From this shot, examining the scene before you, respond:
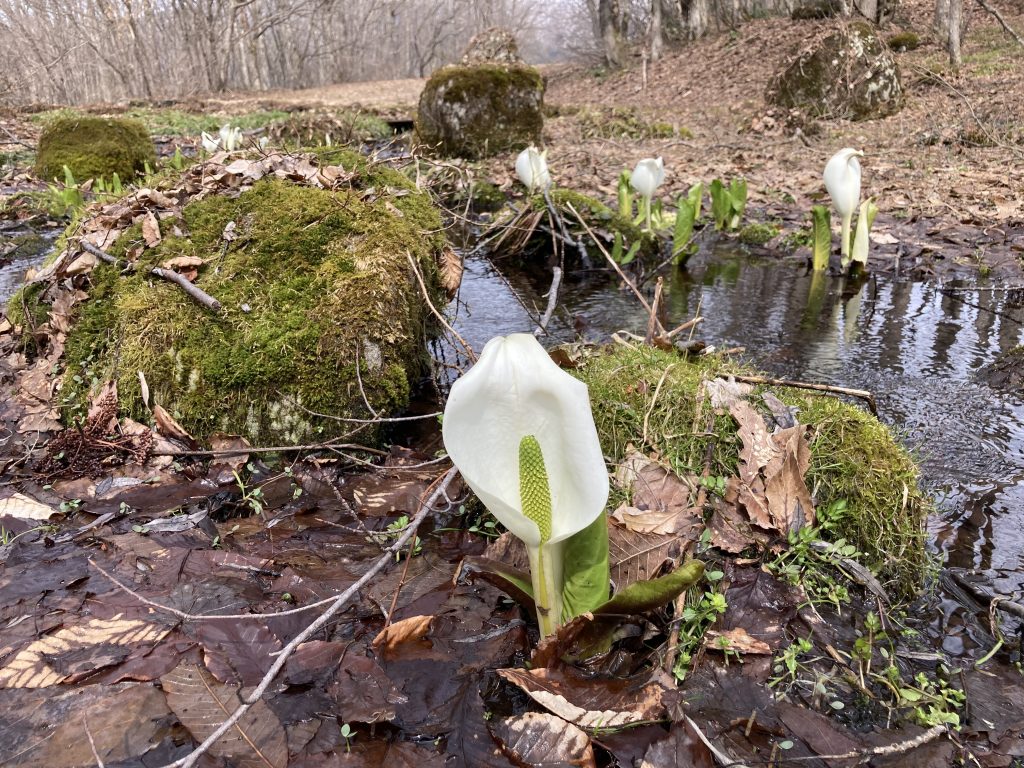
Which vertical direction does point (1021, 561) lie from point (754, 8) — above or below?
below

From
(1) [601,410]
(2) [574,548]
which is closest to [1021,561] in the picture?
(1) [601,410]

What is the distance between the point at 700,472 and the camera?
204cm

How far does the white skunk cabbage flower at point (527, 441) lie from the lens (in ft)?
3.76

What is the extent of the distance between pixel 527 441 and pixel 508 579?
46 centimetres

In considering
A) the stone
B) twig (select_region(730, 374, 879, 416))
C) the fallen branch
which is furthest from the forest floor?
the stone

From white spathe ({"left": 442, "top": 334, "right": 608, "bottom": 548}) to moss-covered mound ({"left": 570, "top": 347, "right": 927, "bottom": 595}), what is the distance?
93 cm

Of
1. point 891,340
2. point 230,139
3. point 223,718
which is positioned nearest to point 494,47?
point 230,139

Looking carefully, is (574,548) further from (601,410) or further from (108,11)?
(108,11)

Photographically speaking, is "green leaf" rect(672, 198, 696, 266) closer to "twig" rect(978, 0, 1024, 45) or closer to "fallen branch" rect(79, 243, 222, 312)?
"twig" rect(978, 0, 1024, 45)

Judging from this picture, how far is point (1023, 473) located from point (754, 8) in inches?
945

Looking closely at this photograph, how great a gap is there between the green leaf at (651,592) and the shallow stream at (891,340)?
44.6 inches

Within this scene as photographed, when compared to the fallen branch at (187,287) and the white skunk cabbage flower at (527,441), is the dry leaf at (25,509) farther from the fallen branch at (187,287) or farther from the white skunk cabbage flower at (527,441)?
the white skunk cabbage flower at (527,441)

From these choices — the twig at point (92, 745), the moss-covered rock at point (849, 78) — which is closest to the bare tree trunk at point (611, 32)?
the moss-covered rock at point (849, 78)

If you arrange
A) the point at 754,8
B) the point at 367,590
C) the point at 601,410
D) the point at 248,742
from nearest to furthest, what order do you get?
the point at 248,742 < the point at 367,590 < the point at 601,410 < the point at 754,8
